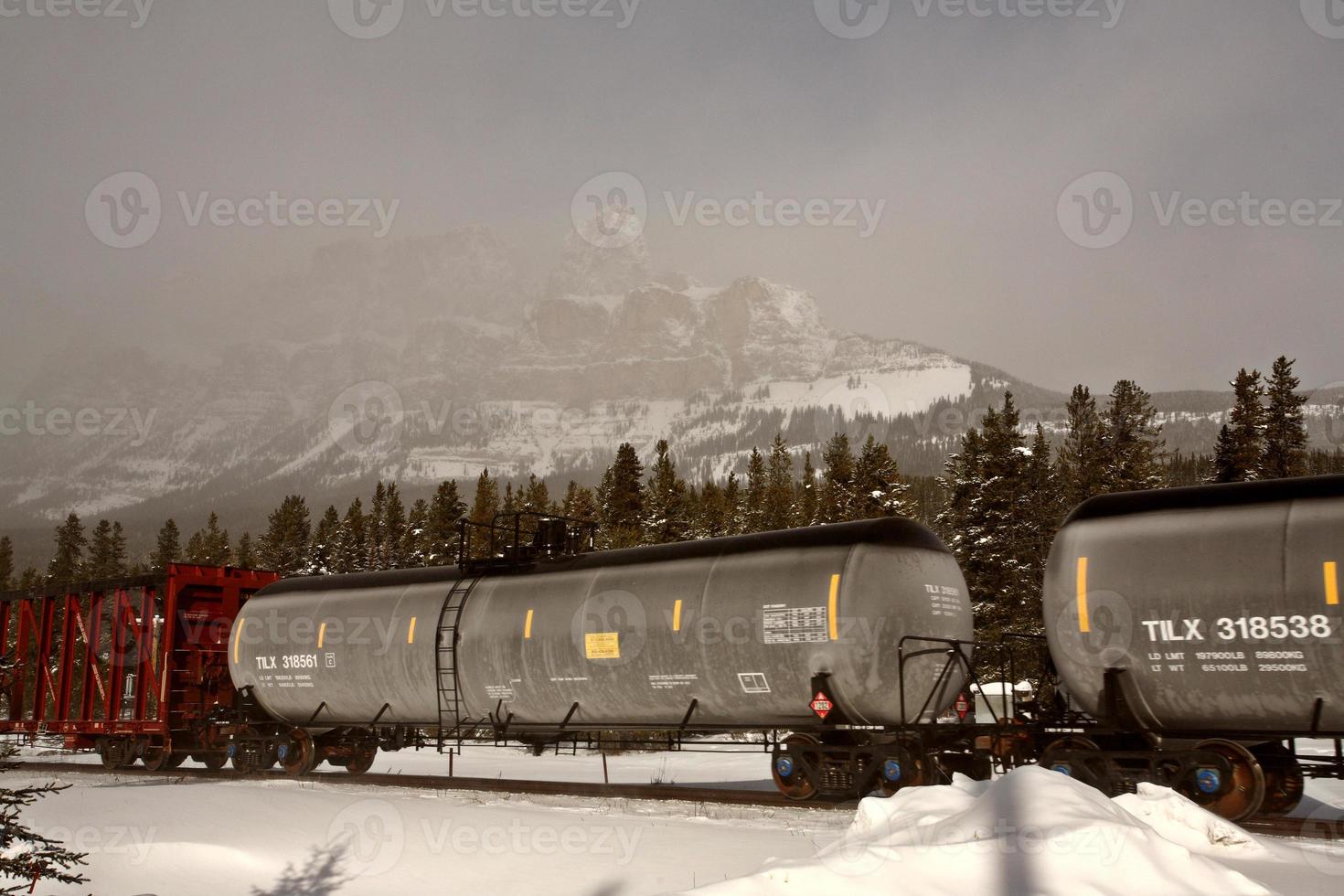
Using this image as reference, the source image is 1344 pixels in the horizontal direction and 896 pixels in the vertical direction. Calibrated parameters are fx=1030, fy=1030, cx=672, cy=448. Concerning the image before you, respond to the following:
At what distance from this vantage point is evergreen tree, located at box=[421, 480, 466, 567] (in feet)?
227

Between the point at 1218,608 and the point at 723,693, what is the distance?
6.82m

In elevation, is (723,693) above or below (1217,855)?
above

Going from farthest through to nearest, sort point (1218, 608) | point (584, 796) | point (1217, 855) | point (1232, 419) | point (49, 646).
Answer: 1. point (1232, 419)
2. point (49, 646)
3. point (584, 796)
4. point (1218, 608)
5. point (1217, 855)

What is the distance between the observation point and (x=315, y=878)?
11953 millimetres

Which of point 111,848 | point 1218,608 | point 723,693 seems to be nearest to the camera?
point 1218,608

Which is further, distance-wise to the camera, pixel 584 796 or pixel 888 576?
pixel 584 796

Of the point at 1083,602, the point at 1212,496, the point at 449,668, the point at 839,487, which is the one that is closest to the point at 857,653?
the point at 1083,602

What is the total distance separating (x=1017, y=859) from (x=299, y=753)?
58.8ft

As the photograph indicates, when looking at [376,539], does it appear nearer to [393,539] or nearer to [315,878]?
[393,539]

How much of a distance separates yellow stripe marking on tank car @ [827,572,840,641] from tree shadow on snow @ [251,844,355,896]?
22.4 ft

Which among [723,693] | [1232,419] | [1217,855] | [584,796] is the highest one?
[1232,419]

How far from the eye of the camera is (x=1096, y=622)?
43.9 feet

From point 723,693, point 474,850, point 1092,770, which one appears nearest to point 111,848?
point 474,850

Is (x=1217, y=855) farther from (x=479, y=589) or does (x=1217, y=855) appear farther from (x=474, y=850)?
(x=479, y=589)
